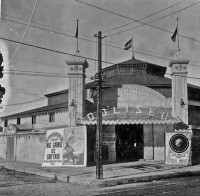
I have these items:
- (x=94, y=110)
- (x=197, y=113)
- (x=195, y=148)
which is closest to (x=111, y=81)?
(x=94, y=110)

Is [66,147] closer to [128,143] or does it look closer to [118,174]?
[118,174]

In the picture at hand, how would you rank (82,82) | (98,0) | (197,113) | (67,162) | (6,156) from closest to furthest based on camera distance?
(98,0) < (67,162) < (82,82) < (197,113) < (6,156)

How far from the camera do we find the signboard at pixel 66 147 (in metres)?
22.0

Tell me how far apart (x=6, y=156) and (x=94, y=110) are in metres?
11.6

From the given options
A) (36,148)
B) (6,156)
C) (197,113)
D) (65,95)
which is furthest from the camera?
(65,95)

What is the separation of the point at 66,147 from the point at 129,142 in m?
6.76

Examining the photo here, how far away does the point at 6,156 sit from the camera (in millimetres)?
32500

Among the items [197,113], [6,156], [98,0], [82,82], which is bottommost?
[6,156]

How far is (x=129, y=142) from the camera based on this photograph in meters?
27.3

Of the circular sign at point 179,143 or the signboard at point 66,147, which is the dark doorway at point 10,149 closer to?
the signboard at point 66,147

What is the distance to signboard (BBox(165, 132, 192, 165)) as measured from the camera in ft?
73.7

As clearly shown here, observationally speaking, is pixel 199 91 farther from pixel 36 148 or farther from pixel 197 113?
pixel 36 148

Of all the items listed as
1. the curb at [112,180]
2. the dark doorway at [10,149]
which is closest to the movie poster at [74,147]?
the curb at [112,180]

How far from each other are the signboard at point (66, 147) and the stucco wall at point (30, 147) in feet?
11.2
